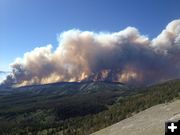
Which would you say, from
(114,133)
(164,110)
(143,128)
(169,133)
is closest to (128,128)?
(114,133)

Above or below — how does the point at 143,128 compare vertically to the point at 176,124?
below

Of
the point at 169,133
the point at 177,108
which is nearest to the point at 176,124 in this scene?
the point at 169,133

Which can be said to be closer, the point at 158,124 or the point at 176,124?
the point at 176,124

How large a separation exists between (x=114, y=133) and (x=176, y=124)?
94.1 metres

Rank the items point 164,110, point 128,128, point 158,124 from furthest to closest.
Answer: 1. point 164,110
2. point 128,128
3. point 158,124

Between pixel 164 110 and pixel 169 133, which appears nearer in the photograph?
pixel 169 133

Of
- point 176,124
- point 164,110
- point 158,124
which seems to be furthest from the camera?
point 164,110

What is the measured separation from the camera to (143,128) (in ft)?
339

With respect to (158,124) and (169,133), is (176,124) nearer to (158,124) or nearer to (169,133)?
(169,133)

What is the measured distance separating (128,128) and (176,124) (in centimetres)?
9161

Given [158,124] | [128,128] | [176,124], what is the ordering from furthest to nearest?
[128,128] < [158,124] < [176,124]

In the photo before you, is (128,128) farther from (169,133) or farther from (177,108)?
(169,133)

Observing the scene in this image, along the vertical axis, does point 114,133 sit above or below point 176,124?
below

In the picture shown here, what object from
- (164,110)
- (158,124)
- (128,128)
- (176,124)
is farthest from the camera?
(164,110)
